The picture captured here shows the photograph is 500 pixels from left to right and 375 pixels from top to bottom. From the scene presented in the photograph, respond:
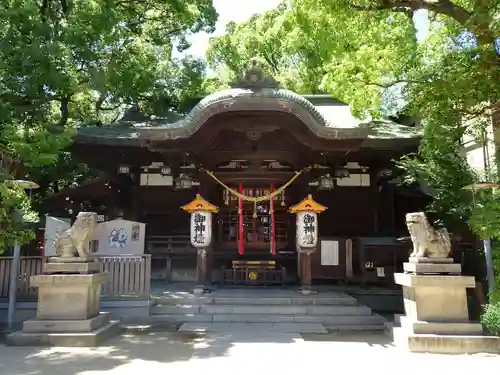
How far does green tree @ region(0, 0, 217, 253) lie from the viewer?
8.49 meters

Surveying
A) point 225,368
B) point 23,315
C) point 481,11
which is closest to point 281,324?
point 225,368

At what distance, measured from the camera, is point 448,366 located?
20.2 ft

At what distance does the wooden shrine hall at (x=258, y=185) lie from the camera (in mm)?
10500

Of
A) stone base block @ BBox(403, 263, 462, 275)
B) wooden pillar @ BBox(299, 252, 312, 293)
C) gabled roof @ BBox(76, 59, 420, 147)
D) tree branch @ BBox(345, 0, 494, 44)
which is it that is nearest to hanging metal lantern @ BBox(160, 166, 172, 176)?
gabled roof @ BBox(76, 59, 420, 147)

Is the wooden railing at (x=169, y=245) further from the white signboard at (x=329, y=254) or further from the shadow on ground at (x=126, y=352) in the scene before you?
the shadow on ground at (x=126, y=352)

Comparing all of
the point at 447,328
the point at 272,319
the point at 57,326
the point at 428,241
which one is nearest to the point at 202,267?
the point at 272,319

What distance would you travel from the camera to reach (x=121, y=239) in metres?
10.5

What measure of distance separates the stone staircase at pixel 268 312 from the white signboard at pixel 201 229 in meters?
1.30

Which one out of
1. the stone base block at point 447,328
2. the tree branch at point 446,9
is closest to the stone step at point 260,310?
the stone base block at point 447,328

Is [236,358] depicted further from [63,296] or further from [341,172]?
[341,172]

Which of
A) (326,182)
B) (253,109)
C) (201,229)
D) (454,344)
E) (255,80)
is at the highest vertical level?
(255,80)

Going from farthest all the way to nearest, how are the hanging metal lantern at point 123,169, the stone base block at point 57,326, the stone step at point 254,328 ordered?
the hanging metal lantern at point 123,169, the stone step at point 254,328, the stone base block at point 57,326

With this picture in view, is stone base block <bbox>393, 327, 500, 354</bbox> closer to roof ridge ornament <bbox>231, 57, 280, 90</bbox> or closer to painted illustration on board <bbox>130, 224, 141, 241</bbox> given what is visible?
roof ridge ornament <bbox>231, 57, 280, 90</bbox>

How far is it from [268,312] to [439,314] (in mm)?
3588
